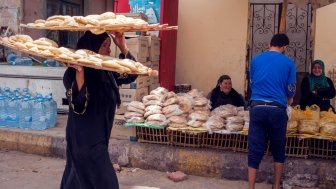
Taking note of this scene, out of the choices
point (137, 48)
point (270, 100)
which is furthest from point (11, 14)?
point (270, 100)

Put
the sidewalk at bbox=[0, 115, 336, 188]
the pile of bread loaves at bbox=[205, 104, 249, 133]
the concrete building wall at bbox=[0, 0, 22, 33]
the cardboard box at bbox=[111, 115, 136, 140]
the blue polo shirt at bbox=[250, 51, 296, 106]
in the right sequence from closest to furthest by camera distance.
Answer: the blue polo shirt at bbox=[250, 51, 296, 106]
the sidewalk at bbox=[0, 115, 336, 188]
the pile of bread loaves at bbox=[205, 104, 249, 133]
the cardboard box at bbox=[111, 115, 136, 140]
the concrete building wall at bbox=[0, 0, 22, 33]

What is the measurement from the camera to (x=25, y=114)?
673cm

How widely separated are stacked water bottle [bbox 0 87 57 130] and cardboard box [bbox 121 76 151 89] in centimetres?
130

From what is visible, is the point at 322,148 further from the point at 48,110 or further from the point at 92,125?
the point at 48,110

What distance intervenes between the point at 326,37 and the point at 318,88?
1.79 m

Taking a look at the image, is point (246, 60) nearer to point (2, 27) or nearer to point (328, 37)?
point (328, 37)

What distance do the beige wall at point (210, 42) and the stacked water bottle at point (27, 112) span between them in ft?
9.26

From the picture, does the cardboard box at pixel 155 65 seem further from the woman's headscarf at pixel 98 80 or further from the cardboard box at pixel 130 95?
the woman's headscarf at pixel 98 80

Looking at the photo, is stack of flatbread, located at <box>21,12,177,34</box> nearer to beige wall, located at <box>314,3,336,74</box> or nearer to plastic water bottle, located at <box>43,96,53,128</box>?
plastic water bottle, located at <box>43,96,53,128</box>

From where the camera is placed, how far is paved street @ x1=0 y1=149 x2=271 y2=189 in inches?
202

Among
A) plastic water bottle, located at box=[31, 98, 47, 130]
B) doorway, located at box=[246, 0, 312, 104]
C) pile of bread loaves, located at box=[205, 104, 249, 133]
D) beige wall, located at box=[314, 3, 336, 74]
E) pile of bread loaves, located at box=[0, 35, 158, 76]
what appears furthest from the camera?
doorway, located at box=[246, 0, 312, 104]

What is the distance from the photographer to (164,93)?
5.90 meters

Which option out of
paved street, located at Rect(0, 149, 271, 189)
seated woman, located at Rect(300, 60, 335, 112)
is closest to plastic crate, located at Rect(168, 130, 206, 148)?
paved street, located at Rect(0, 149, 271, 189)

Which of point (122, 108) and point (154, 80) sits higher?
point (154, 80)
